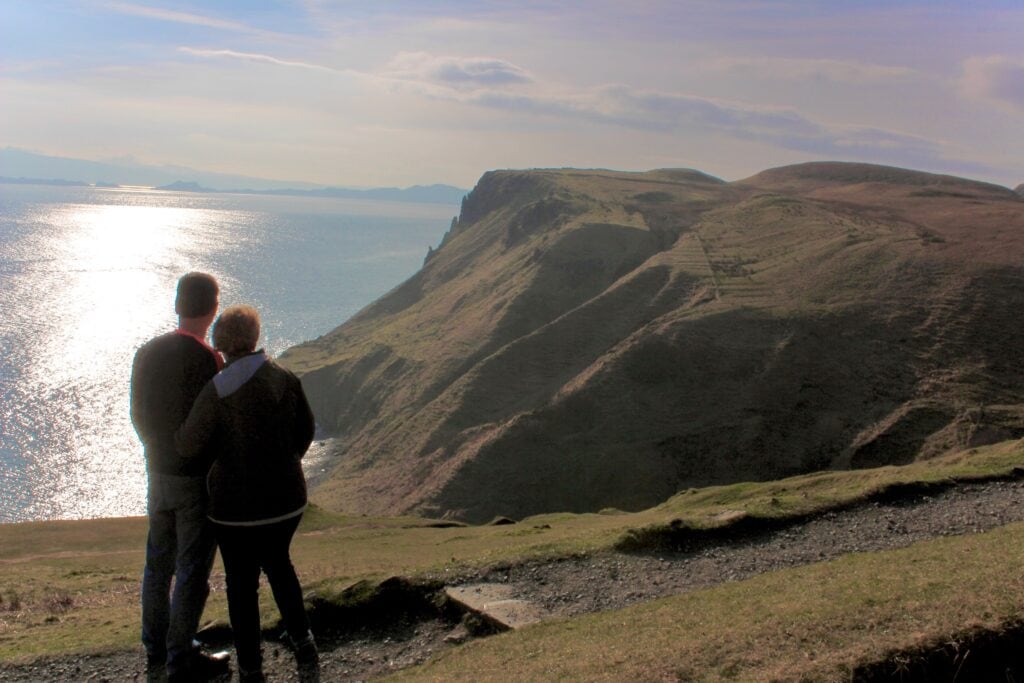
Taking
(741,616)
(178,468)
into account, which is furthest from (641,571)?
(178,468)

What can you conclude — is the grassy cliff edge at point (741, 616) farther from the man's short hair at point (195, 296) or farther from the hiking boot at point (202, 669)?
the man's short hair at point (195, 296)

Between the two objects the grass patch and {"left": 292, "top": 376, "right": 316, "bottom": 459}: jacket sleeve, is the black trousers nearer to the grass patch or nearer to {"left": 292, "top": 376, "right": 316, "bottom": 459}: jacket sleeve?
{"left": 292, "top": 376, "right": 316, "bottom": 459}: jacket sleeve

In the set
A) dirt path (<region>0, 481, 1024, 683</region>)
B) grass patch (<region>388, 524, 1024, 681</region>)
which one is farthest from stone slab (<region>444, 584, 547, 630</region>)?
grass patch (<region>388, 524, 1024, 681</region>)

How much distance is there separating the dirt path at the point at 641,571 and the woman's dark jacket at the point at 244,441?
117 inches

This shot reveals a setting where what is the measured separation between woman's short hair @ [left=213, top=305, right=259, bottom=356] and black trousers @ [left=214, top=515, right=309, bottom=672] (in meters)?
2.00

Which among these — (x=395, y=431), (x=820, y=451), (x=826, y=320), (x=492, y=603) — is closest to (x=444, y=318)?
(x=395, y=431)

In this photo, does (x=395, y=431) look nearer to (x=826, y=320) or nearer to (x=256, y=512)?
(x=826, y=320)

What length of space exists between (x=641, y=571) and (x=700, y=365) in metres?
62.0

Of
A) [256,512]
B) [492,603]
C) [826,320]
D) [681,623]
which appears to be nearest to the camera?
Answer: [256,512]

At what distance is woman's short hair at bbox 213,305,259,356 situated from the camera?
9055mm

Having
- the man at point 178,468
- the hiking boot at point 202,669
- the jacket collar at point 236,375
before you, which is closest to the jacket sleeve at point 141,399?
the man at point 178,468

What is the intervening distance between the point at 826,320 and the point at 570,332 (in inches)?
1148

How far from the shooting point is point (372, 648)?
12.5 meters

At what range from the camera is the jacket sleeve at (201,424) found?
8.85 metres
